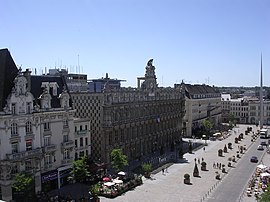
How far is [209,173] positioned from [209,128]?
5694cm

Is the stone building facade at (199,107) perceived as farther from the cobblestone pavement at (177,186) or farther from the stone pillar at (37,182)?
the stone pillar at (37,182)

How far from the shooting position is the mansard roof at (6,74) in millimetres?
50156

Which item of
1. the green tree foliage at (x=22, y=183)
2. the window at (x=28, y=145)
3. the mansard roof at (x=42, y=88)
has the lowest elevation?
the green tree foliage at (x=22, y=183)

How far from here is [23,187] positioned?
4700 centimetres

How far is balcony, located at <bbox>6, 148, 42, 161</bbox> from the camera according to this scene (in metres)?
48.8

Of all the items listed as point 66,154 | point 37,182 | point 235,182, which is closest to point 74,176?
point 66,154

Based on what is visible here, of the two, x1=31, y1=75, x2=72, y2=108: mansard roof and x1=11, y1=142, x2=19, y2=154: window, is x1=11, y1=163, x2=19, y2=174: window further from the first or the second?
x1=31, y1=75, x2=72, y2=108: mansard roof

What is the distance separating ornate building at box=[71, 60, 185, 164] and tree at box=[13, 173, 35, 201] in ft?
74.9

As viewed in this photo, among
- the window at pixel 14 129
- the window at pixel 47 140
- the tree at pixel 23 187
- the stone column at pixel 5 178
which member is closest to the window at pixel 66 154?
the window at pixel 47 140

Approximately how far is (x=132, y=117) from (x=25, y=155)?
32633 mm

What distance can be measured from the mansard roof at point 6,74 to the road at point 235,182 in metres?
34.2

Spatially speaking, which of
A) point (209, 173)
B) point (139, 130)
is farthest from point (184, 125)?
point (209, 173)

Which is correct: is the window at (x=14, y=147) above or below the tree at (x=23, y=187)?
above

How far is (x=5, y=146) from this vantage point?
4872 cm
